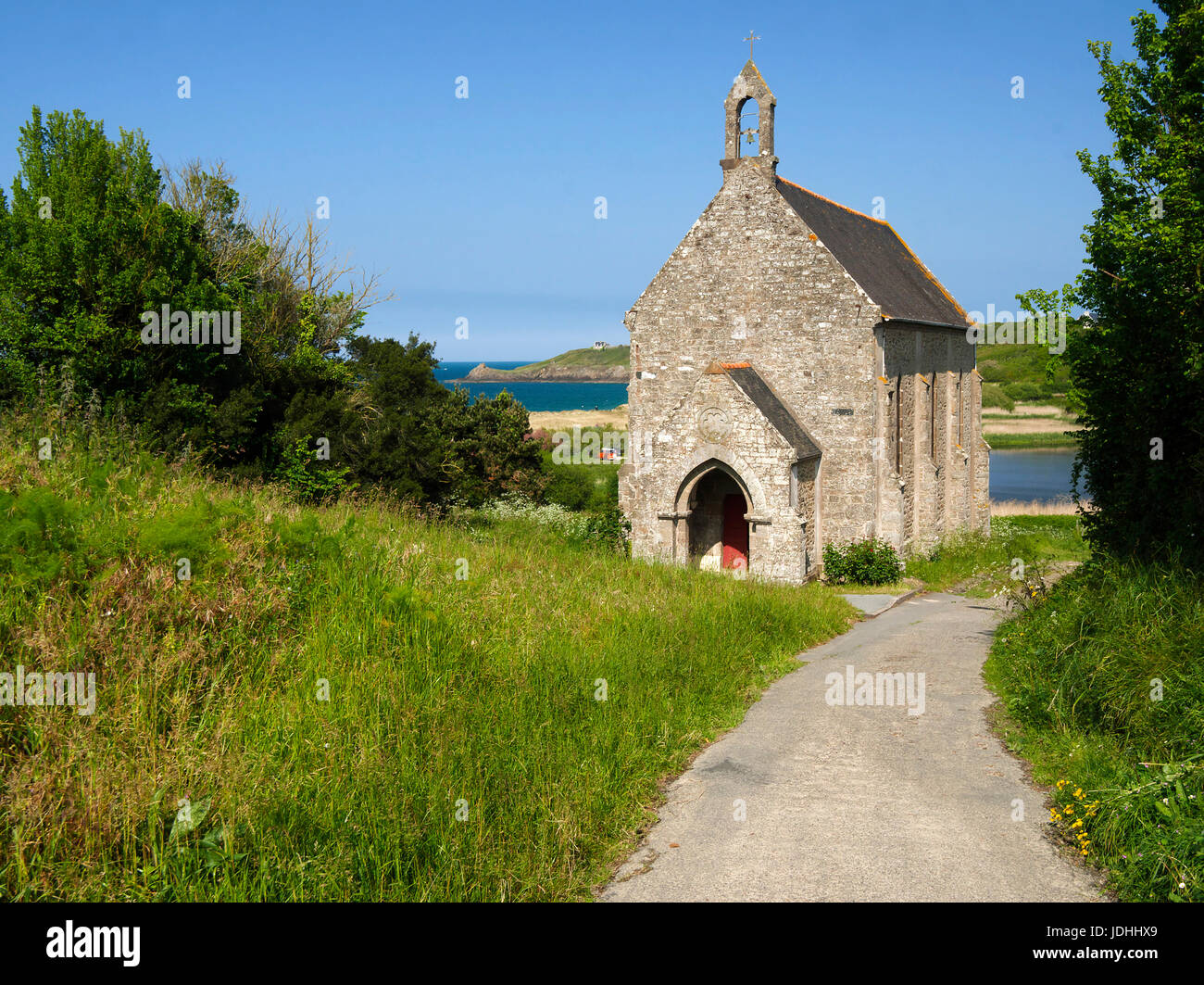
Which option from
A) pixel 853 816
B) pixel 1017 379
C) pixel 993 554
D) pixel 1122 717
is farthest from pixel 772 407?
pixel 1017 379

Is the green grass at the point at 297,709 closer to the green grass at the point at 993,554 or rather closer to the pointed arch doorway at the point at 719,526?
the pointed arch doorway at the point at 719,526

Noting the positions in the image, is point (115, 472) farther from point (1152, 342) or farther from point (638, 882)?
point (1152, 342)

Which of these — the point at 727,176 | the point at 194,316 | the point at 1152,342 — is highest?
the point at 727,176

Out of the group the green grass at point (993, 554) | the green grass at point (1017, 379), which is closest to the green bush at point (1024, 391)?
the green grass at point (1017, 379)

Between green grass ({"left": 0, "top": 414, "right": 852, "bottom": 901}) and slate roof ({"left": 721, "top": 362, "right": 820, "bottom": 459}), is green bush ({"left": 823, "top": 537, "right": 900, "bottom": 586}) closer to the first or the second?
slate roof ({"left": 721, "top": 362, "right": 820, "bottom": 459})

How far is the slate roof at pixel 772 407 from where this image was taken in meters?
21.6

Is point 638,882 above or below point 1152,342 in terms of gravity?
below

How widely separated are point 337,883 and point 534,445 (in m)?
31.9

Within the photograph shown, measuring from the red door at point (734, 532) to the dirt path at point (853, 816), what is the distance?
43.4ft

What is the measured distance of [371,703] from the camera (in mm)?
7031

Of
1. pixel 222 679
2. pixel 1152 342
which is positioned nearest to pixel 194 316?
pixel 222 679

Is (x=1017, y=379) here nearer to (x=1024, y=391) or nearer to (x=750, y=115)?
(x=1024, y=391)
